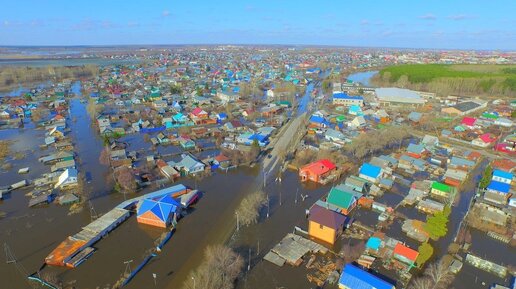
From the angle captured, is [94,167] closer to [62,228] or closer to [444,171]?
[62,228]

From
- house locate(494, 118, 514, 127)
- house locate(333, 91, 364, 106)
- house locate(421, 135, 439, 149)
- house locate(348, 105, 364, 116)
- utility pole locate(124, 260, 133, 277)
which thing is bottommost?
utility pole locate(124, 260, 133, 277)

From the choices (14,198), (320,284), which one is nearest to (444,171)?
(320,284)

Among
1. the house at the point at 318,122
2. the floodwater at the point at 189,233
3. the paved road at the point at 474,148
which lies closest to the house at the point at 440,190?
the floodwater at the point at 189,233

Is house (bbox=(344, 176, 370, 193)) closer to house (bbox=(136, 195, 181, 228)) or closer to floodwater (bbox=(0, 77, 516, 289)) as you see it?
floodwater (bbox=(0, 77, 516, 289))

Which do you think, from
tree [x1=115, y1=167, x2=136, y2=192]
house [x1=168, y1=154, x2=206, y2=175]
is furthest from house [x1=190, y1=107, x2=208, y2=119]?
tree [x1=115, y1=167, x2=136, y2=192]

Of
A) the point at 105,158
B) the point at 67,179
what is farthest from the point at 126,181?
the point at 105,158

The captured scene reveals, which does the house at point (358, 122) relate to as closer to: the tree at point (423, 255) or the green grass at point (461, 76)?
the tree at point (423, 255)
